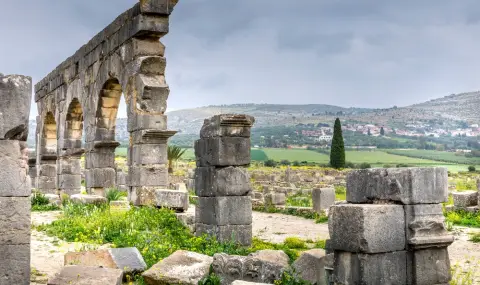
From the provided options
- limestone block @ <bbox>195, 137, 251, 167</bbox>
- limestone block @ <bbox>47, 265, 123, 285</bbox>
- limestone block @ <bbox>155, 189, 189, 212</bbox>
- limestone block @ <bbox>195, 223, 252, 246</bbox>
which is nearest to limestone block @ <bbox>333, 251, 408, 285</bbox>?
limestone block @ <bbox>47, 265, 123, 285</bbox>

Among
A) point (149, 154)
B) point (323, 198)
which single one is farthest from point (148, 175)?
point (323, 198)

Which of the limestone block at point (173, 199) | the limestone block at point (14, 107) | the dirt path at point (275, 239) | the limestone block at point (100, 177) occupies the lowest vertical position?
the dirt path at point (275, 239)

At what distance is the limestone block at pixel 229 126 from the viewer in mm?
12742

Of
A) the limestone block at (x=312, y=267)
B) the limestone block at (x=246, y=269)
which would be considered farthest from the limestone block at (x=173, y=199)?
the limestone block at (x=312, y=267)

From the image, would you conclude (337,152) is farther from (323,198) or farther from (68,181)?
(323,198)

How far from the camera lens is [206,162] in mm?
13117

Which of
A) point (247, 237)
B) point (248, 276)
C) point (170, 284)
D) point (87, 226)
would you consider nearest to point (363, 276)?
point (248, 276)

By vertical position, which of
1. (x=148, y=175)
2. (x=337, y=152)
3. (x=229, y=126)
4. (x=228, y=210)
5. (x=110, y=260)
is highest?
(x=337, y=152)

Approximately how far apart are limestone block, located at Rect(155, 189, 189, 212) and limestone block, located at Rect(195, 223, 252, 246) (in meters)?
2.44

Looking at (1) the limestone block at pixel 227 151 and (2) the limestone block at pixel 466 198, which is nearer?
(1) the limestone block at pixel 227 151

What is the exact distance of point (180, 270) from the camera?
338 inches

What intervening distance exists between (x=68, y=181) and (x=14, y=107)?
1923 cm

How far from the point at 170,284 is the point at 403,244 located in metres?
3.13

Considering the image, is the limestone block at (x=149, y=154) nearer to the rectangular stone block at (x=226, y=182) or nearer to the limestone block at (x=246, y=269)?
the rectangular stone block at (x=226, y=182)
